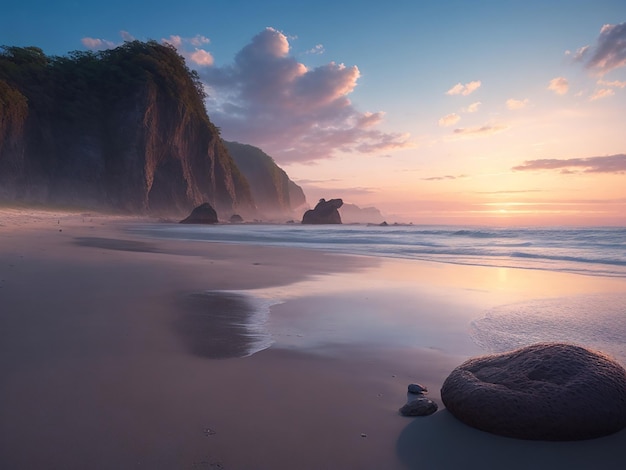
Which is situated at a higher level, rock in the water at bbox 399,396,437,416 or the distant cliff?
the distant cliff

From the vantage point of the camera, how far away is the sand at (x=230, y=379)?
2.06m

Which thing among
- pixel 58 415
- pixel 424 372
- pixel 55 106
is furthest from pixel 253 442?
pixel 55 106

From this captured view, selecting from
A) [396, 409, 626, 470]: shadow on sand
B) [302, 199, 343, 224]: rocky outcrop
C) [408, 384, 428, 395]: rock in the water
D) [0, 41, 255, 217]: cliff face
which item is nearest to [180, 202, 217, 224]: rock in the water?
[0, 41, 255, 217]: cliff face

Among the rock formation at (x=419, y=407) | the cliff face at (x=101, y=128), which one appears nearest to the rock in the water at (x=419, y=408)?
the rock formation at (x=419, y=407)

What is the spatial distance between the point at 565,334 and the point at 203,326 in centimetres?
396

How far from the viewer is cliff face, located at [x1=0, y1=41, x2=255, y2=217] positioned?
38.2 m

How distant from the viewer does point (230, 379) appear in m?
2.95

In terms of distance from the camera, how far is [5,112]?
35.0m

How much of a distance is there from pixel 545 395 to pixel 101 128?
51.7m

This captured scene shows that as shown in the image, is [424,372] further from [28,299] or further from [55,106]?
[55,106]

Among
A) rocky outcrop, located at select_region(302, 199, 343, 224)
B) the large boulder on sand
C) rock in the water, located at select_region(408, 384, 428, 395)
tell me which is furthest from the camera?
rocky outcrop, located at select_region(302, 199, 343, 224)

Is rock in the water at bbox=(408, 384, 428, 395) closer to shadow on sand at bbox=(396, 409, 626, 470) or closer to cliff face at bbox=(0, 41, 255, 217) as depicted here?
shadow on sand at bbox=(396, 409, 626, 470)

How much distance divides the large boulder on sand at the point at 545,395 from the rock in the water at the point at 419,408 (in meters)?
0.12

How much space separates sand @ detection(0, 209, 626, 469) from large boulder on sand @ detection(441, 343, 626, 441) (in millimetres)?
83
